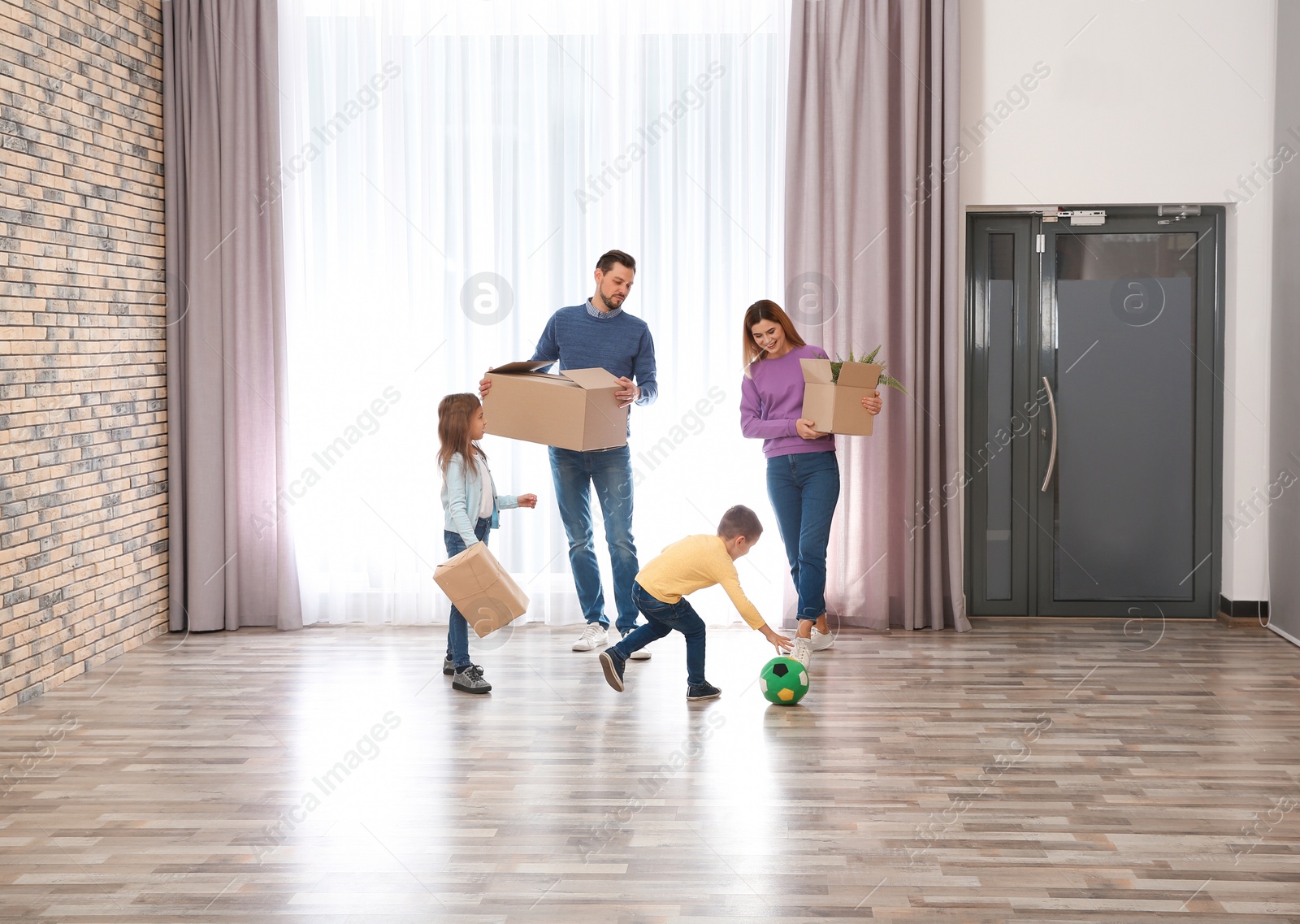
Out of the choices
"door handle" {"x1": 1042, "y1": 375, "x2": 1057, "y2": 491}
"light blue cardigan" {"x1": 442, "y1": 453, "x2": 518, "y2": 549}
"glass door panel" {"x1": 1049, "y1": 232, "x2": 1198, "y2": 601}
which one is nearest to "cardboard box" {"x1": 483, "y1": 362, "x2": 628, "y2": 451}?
"light blue cardigan" {"x1": 442, "y1": 453, "x2": 518, "y2": 549}

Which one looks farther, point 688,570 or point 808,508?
point 808,508

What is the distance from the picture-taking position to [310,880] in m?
2.44

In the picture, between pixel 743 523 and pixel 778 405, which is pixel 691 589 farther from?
Answer: pixel 778 405

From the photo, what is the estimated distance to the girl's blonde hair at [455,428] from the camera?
3.81 meters

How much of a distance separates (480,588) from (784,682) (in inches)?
43.0

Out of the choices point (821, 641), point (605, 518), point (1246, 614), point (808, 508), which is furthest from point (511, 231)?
point (1246, 614)

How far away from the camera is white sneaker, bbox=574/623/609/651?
176 inches

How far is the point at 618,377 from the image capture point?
171 inches

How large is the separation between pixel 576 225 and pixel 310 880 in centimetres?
Result: 318

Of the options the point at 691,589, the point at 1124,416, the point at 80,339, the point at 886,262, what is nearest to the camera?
the point at 691,589

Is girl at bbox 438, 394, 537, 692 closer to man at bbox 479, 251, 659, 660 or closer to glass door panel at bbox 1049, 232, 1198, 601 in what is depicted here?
man at bbox 479, 251, 659, 660

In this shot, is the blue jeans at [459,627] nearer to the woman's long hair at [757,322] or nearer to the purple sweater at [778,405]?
the purple sweater at [778,405]

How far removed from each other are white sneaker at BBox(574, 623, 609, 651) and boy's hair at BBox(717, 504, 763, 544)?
4.05 feet

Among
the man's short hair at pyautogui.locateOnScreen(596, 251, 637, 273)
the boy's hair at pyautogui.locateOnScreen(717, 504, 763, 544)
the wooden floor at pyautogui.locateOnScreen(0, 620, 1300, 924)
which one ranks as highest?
the man's short hair at pyautogui.locateOnScreen(596, 251, 637, 273)
